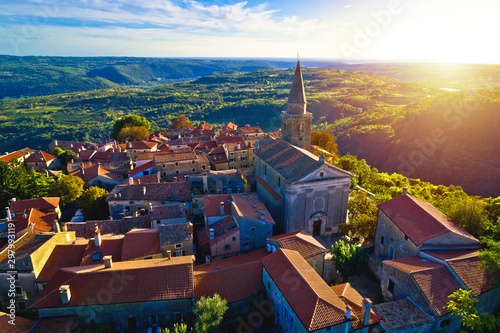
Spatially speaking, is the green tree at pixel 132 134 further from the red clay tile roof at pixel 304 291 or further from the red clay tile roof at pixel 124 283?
the red clay tile roof at pixel 304 291

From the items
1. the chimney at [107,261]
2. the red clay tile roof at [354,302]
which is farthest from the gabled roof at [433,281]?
the chimney at [107,261]

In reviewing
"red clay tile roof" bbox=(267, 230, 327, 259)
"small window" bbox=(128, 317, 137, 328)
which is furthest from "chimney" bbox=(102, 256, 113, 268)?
"red clay tile roof" bbox=(267, 230, 327, 259)

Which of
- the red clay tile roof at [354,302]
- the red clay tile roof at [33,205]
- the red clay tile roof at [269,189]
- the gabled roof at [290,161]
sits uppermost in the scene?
the gabled roof at [290,161]

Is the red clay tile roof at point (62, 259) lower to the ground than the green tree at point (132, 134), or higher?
higher

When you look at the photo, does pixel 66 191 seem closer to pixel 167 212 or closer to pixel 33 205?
pixel 33 205

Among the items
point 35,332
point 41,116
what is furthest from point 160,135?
point 41,116

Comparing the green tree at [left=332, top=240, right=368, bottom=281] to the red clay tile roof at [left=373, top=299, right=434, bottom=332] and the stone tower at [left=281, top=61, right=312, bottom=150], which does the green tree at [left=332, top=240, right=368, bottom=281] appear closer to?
the red clay tile roof at [left=373, top=299, right=434, bottom=332]
